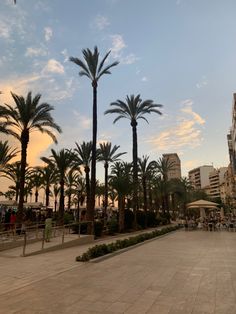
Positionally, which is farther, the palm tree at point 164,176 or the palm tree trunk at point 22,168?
the palm tree at point 164,176

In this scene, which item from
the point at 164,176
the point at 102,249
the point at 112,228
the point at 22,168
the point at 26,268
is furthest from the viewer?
the point at 164,176

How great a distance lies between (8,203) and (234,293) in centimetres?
2551

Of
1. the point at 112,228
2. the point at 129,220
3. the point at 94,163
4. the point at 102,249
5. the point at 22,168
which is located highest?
the point at 94,163

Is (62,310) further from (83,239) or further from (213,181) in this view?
(213,181)

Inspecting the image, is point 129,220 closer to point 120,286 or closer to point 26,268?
point 26,268

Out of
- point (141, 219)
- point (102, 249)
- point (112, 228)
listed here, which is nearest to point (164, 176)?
point (141, 219)

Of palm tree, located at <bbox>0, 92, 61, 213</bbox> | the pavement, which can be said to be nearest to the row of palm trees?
palm tree, located at <bbox>0, 92, 61, 213</bbox>

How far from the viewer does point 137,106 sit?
110 feet

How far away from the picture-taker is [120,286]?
6.95 m

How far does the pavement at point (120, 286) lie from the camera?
17.9 feet

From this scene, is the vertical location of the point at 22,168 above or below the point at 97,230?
above

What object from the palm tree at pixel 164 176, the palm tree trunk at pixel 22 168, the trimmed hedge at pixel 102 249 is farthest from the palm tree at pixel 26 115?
the palm tree at pixel 164 176

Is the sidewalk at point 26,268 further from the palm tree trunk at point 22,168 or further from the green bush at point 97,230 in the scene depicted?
the green bush at point 97,230

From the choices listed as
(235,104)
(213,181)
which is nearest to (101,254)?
(235,104)
